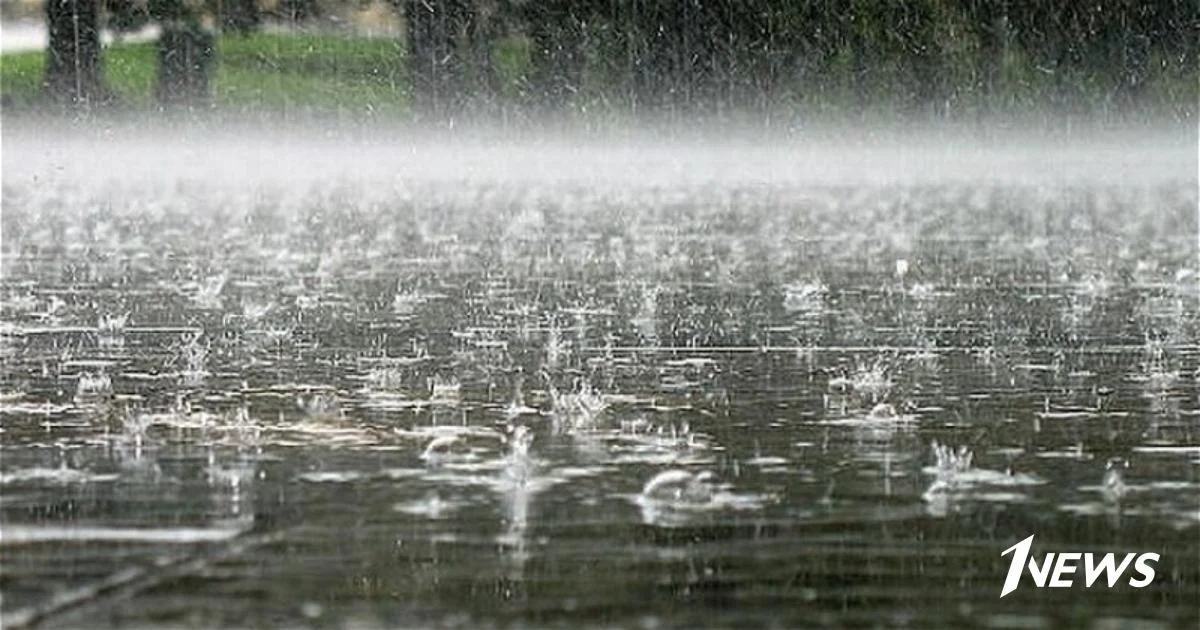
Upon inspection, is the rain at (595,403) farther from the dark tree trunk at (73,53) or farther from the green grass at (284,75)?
the green grass at (284,75)

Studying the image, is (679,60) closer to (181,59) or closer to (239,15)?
(239,15)

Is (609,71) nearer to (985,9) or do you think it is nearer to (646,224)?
(985,9)

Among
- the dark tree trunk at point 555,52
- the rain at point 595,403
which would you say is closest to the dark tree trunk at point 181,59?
the dark tree trunk at point 555,52

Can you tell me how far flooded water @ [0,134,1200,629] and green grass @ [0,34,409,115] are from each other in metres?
36.7

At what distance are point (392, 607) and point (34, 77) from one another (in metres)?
57.2

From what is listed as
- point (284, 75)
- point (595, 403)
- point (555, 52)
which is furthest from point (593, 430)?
point (284, 75)

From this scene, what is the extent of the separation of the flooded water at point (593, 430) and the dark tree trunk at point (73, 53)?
33.4 m

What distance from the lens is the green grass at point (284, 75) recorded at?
62.6m

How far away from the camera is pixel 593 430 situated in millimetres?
11086

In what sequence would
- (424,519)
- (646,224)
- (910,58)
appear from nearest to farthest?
(424,519), (646,224), (910,58)

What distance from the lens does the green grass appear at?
62.6m

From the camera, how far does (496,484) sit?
954cm

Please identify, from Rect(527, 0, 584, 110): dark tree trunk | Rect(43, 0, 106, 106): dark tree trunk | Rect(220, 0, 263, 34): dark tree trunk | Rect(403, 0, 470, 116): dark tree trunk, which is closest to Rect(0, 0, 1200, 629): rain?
Rect(43, 0, 106, 106): dark tree trunk

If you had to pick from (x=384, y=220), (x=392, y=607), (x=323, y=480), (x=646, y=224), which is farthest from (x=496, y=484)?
(x=384, y=220)
